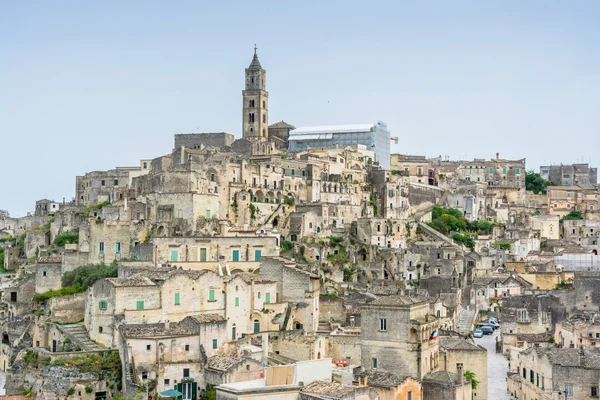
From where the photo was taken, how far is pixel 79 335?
46500 millimetres

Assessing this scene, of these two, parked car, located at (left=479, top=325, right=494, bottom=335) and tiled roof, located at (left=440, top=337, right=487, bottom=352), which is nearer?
tiled roof, located at (left=440, top=337, right=487, bottom=352)

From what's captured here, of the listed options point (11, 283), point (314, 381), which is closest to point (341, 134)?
point (11, 283)

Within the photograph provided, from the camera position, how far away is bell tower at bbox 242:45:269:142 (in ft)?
322

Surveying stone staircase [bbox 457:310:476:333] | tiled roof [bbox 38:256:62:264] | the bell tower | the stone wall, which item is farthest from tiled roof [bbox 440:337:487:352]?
the bell tower

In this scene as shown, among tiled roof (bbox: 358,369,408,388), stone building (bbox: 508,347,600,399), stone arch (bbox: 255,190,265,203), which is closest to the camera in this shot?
tiled roof (bbox: 358,369,408,388)

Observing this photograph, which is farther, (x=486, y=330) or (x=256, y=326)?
(x=486, y=330)

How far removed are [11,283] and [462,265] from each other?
114ft

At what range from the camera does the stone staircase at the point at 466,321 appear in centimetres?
6084

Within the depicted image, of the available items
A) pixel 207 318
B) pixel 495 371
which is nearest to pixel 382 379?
pixel 207 318

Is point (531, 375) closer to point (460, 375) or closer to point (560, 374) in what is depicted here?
point (560, 374)

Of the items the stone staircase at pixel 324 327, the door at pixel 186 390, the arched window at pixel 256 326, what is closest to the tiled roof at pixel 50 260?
the arched window at pixel 256 326

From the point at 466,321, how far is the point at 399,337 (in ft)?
77.6

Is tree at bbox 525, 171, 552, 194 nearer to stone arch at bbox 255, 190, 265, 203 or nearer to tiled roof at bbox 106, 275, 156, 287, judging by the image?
stone arch at bbox 255, 190, 265, 203

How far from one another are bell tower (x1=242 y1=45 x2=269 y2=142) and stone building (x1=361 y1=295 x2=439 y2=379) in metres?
57.9
